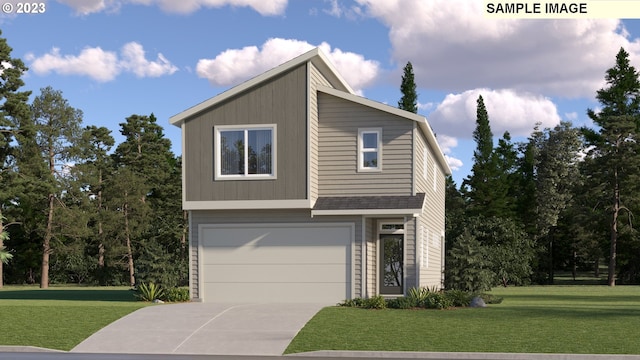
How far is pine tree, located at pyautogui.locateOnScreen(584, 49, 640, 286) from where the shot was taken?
6038 centimetres

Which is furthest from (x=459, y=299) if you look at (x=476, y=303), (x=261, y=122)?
(x=261, y=122)

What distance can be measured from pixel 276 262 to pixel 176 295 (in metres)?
3.56

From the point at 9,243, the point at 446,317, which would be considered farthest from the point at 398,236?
the point at 9,243

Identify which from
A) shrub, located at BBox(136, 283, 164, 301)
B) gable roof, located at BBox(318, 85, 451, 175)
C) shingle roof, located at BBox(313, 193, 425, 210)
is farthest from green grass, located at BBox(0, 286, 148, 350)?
gable roof, located at BBox(318, 85, 451, 175)

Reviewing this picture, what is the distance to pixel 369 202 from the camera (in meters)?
26.2

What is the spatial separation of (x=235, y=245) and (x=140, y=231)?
36403mm

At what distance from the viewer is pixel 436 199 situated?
35531mm

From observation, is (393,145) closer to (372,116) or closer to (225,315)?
(372,116)

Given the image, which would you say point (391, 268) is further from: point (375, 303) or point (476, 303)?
point (375, 303)

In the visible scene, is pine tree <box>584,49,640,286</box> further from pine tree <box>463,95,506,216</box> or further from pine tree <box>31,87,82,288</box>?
pine tree <box>31,87,82,288</box>

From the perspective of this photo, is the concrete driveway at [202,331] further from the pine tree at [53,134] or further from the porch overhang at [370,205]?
the pine tree at [53,134]

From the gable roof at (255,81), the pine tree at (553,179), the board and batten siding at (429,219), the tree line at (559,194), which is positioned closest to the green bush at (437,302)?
the board and batten siding at (429,219)

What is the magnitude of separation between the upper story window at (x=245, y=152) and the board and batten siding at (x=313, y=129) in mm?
1224

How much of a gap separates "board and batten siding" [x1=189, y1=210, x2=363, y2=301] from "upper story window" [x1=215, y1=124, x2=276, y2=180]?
4.44ft
